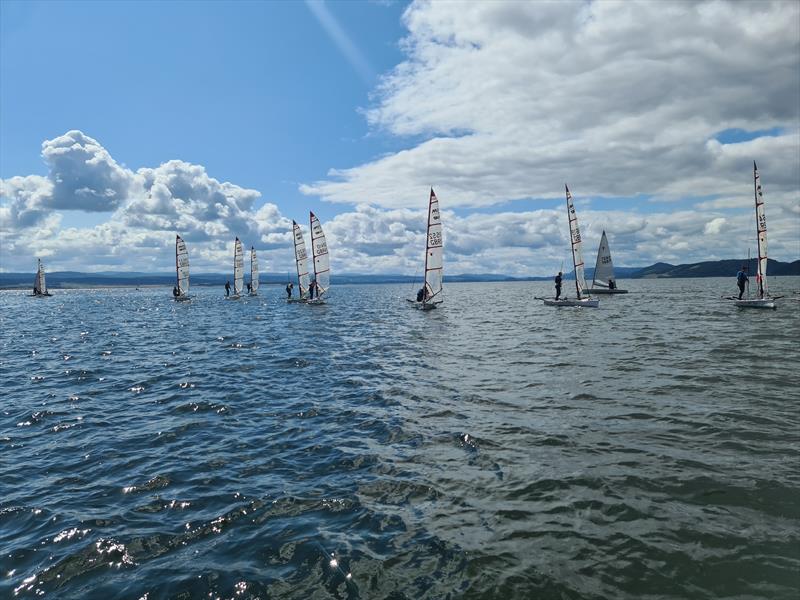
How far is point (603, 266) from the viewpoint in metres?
81.1

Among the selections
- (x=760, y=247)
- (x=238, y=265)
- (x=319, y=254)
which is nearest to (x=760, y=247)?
(x=760, y=247)

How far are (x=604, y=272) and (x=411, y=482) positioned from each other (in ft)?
267

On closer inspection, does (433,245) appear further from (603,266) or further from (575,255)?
(603,266)

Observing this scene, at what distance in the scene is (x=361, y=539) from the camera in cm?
Result: 724

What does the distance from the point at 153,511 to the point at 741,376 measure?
19.5 metres

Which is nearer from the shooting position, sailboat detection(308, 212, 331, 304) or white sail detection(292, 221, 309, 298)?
sailboat detection(308, 212, 331, 304)

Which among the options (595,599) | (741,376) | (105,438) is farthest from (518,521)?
(741,376)

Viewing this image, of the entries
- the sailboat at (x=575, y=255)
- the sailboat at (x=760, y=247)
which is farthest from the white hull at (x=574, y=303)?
the sailboat at (x=760, y=247)

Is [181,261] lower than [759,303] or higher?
higher

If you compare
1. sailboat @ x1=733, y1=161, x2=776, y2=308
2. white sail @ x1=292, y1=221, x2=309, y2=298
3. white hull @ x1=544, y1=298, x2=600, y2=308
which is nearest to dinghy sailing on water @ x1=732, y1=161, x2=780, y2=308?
sailboat @ x1=733, y1=161, x2=776, y2=308

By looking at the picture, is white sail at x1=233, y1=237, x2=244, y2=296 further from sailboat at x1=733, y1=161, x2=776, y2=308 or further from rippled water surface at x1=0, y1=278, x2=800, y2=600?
sailboat at x1=733, y1=161, x2=776, y2=308

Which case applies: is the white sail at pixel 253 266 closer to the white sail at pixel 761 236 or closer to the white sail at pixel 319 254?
the white sail at pixel 319 254

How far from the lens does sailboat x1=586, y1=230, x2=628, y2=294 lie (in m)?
78.1

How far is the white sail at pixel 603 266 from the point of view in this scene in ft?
258
